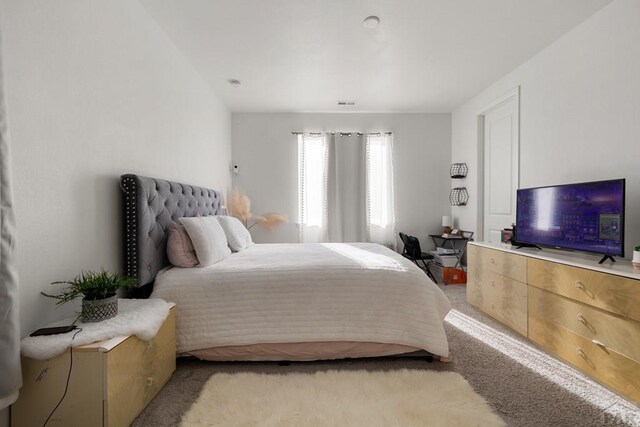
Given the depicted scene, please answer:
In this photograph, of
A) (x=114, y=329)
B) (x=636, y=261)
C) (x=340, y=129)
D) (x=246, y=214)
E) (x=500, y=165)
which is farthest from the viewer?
(x=340, y=129)

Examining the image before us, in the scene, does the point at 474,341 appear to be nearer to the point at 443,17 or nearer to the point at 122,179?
the point at 443,17

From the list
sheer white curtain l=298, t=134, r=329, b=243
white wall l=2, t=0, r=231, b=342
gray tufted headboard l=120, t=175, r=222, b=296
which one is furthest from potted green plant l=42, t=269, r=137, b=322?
sheer white curtain l=298, t=134, r=329, b=243

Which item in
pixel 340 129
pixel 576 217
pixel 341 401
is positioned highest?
pixel 340 129

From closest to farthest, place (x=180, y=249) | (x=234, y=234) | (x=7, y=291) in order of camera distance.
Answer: (x=7, y=291), (x=180, y=249), (x=234, y=234)

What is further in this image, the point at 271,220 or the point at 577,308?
the point at 271,220

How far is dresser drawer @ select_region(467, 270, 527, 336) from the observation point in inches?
89.7

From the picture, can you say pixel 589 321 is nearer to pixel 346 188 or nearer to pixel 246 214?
pixel 346 188

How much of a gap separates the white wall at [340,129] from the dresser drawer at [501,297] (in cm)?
170

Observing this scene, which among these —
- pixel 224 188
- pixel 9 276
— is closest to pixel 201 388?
pixel 9 276

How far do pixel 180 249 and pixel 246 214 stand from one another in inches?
83.2

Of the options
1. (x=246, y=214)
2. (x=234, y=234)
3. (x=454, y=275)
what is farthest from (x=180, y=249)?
(x=454, y=275)

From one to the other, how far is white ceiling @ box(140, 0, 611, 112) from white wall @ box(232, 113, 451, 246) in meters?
0.75

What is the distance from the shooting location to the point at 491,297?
2648mm

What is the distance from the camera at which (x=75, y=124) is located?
1.46 m
